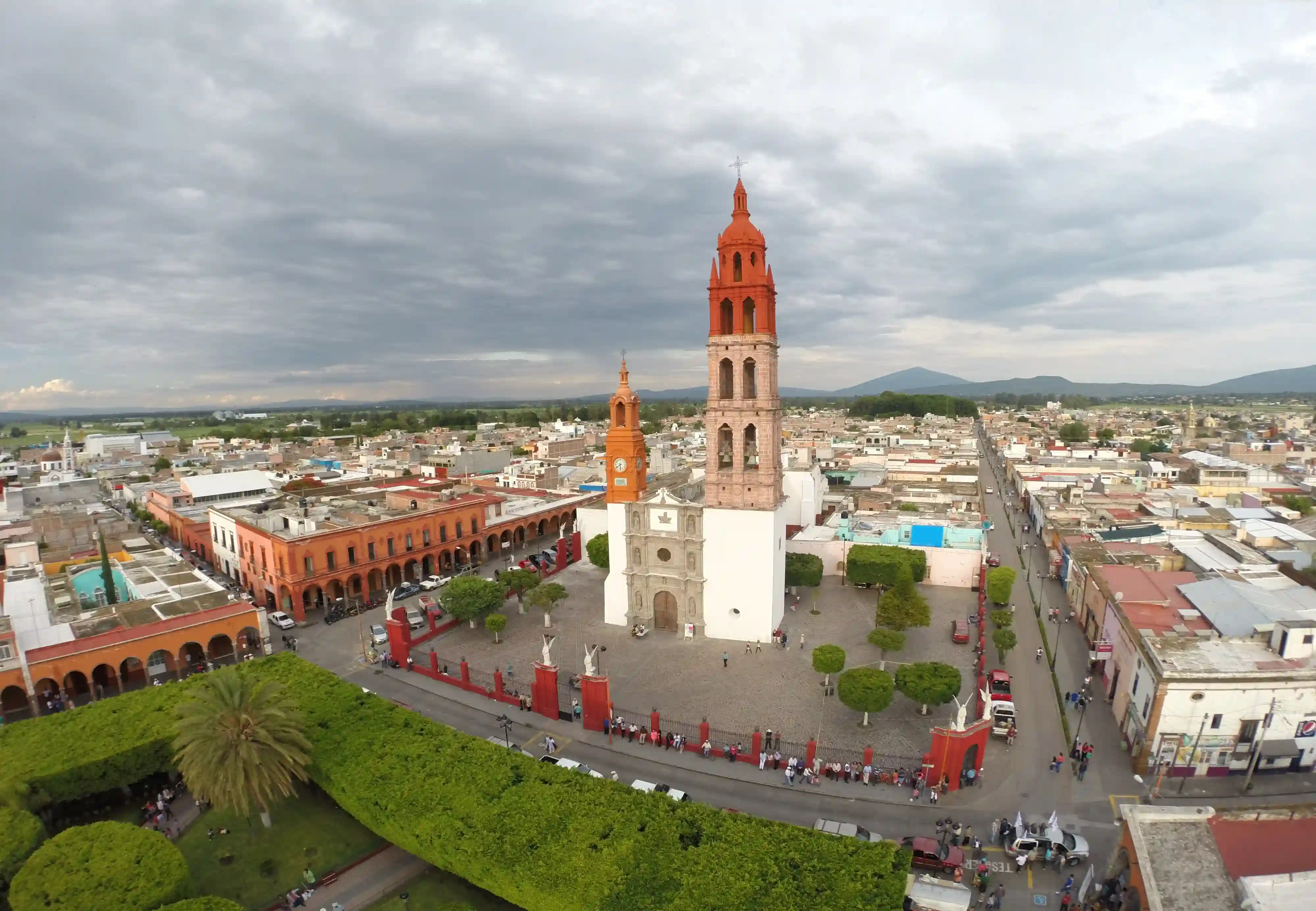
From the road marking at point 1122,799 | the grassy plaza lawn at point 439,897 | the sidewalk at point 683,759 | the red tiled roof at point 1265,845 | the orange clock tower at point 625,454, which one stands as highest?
the orange clock tower at point 625,454

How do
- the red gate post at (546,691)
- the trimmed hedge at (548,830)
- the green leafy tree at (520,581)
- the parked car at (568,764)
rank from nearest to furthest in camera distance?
the trimmed hedge at (548,830), the parked car at (568,764), the red gate post at (546,691), the green leafy tree at (520,581)

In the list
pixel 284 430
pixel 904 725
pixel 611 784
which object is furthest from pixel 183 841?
pixel 284 430

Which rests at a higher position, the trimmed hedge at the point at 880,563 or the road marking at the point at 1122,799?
the trimmed hedge at the point at 880,563

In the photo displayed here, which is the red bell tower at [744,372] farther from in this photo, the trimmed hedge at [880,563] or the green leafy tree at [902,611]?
the trimmed hedge at [880,563]

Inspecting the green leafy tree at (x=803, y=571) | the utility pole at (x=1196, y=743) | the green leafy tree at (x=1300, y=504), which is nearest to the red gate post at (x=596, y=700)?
the green leafy tree at (x=803, y=571)

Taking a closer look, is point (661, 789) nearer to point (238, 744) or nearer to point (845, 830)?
point (845, 830)

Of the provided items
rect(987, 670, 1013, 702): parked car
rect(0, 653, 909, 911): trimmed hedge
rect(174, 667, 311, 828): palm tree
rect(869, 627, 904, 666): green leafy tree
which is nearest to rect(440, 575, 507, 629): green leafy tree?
rect(0, 653, 909, 911): trimmed hedge

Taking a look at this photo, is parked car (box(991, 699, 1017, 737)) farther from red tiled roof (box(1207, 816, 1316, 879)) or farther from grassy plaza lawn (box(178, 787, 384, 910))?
grassy plaza lawn (box(178, 787, 384, 910))

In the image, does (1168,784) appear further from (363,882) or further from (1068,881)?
(363,882)
